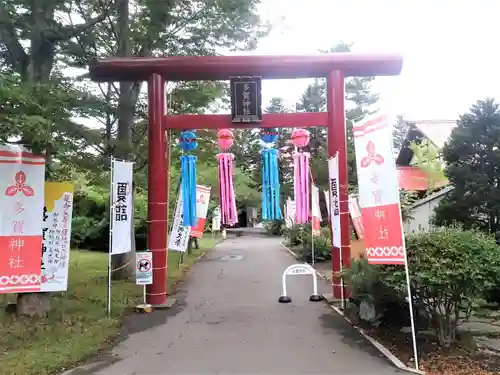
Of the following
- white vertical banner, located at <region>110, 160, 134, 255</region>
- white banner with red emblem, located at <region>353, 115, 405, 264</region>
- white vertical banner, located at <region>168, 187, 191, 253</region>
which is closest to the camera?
white banner with red emblem, located at <region>353, 115, 405, 264</region>

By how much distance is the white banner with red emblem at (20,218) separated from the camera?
26.7ft

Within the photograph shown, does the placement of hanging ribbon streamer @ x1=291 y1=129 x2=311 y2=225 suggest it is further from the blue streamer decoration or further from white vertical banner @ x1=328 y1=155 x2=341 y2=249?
white vertical banner @ x1=328 y1=155 x2=341 y2=249

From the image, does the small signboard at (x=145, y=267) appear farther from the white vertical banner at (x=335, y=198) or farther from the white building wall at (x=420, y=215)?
the white building wall at (x=420, y=215)

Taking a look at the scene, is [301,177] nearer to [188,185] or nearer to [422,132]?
[188,185]

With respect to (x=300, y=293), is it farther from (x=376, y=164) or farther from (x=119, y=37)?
(x=119, y=37)

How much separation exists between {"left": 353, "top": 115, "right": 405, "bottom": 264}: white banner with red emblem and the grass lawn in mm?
4556

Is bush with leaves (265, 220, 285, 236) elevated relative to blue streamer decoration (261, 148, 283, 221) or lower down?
lower down

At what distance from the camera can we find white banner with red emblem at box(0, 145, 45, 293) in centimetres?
815

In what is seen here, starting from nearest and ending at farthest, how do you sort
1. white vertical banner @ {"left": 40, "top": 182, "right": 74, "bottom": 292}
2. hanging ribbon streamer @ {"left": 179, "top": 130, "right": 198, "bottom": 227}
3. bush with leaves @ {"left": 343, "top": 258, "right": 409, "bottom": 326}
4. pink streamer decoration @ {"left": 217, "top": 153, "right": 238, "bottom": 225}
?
1. bush with leaves @ {"left": 343, "top": 258, "right": 409, "bottom": 326}
2. white vertical banner @ {"left": 40, "top": 182, "right": 74, "bottom": 292}
3. hanging ribbon streamer @ {"left": 179, "top": 130, "right": 198, "bottom": 227}
4. pink streamer decoration @ {"left": 217, "top": 153, "right": 238, "bottom": 225}

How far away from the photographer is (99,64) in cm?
1078

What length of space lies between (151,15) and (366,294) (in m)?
7.92

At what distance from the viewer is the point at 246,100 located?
440 inches

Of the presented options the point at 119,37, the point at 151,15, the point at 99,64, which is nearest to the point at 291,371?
the point at 99,64

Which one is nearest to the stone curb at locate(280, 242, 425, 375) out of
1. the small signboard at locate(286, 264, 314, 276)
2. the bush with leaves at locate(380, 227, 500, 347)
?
A: the bush with leaves at locate(380, 227, 500, 347)
